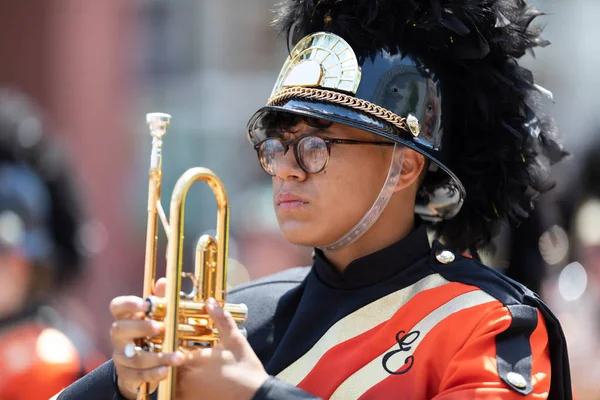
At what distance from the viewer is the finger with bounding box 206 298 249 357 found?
110 inches

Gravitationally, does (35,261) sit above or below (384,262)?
below

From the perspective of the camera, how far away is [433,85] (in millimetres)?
3518

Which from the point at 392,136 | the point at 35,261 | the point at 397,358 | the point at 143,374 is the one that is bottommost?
the point at 35,261

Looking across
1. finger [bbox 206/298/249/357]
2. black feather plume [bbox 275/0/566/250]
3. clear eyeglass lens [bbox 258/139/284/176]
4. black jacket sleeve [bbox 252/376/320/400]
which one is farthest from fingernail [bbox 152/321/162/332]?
black feather plume [bbox 275/0/566/250]

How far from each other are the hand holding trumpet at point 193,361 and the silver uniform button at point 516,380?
2.35 feet

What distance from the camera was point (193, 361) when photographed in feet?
9.08

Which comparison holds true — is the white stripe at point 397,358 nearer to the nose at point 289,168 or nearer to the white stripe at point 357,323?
the white stripe at point 357,323

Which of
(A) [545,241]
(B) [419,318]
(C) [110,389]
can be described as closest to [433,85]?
(B) [419,318]

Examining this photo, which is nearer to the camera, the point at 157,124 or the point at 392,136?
the point at 157,124

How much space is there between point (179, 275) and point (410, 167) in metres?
1.14

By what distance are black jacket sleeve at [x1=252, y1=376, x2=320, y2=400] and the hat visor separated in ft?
2.93

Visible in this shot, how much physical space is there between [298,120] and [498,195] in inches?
33.2

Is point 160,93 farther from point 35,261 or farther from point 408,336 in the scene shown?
point 408,336

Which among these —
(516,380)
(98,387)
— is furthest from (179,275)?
(516,380)
